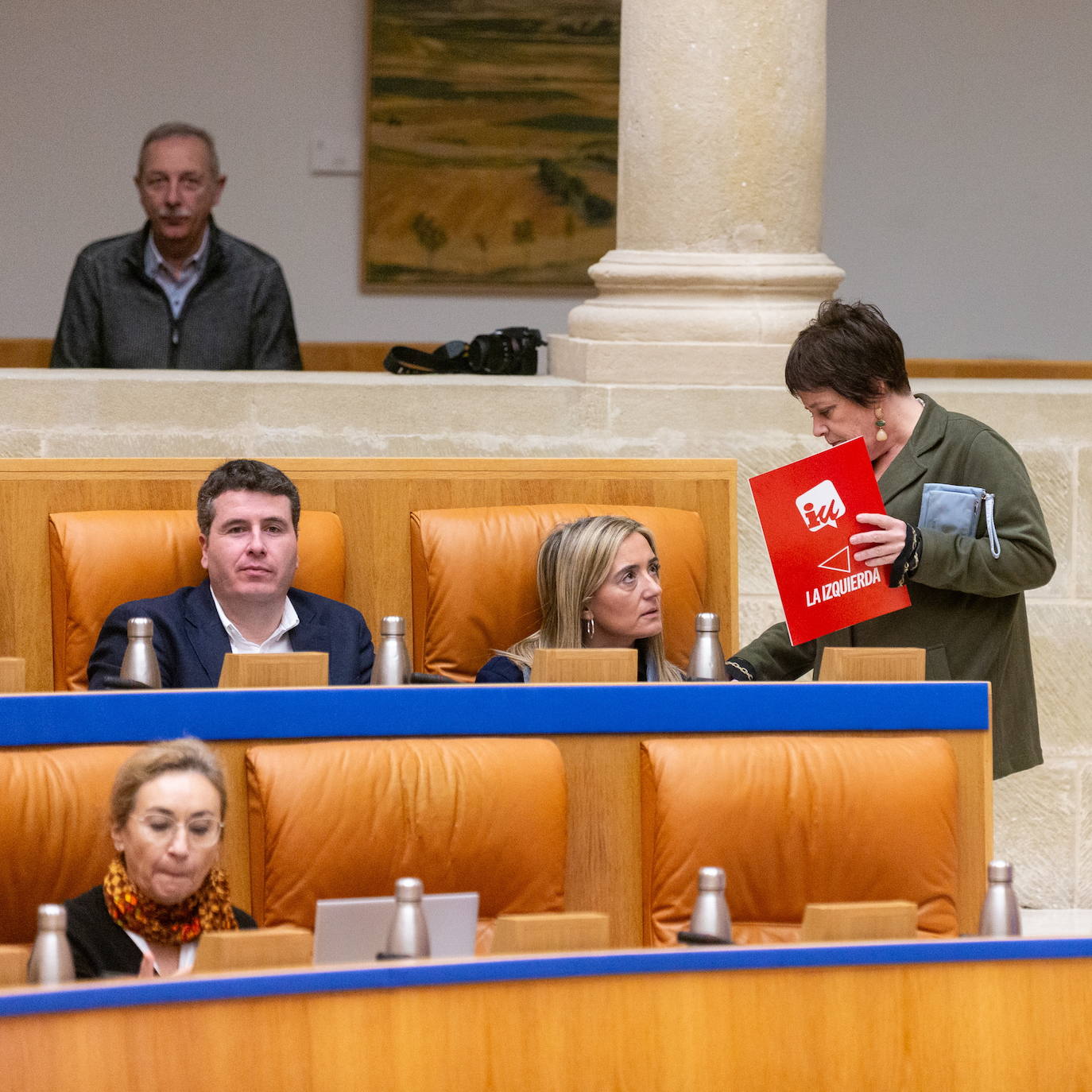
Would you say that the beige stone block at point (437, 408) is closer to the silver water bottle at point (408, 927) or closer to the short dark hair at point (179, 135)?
the short dark hair at point (179, 135)

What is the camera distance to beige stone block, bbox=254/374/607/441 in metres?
3.87

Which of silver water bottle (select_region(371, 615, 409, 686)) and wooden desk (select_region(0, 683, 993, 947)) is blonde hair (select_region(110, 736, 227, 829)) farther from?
silver water bottle (select_region(371, 615, 409, 686))

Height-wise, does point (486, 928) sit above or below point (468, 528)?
below

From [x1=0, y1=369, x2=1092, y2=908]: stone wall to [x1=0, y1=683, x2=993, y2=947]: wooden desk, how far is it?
1.38 m

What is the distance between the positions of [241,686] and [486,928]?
1.49 ft

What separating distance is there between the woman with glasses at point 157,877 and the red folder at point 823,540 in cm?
93

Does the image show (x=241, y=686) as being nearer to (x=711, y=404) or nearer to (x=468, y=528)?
(x=468, y=528)

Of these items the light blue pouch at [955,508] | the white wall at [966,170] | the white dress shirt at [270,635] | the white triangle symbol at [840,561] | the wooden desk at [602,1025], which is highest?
the white wall at [966,170]

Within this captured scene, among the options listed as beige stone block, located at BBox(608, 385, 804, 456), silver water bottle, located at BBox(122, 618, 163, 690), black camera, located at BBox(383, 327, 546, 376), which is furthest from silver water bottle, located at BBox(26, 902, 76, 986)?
black camera, located at BBox(383, 327, 546, 376)

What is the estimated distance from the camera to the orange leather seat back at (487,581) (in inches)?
129

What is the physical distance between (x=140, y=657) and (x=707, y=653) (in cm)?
85

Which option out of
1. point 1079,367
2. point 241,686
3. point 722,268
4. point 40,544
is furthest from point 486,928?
point 1079,367

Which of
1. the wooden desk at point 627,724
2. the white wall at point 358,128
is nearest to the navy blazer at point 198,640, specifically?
the wooden desk at point 627,724

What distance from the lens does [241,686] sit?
2453 millimetres
